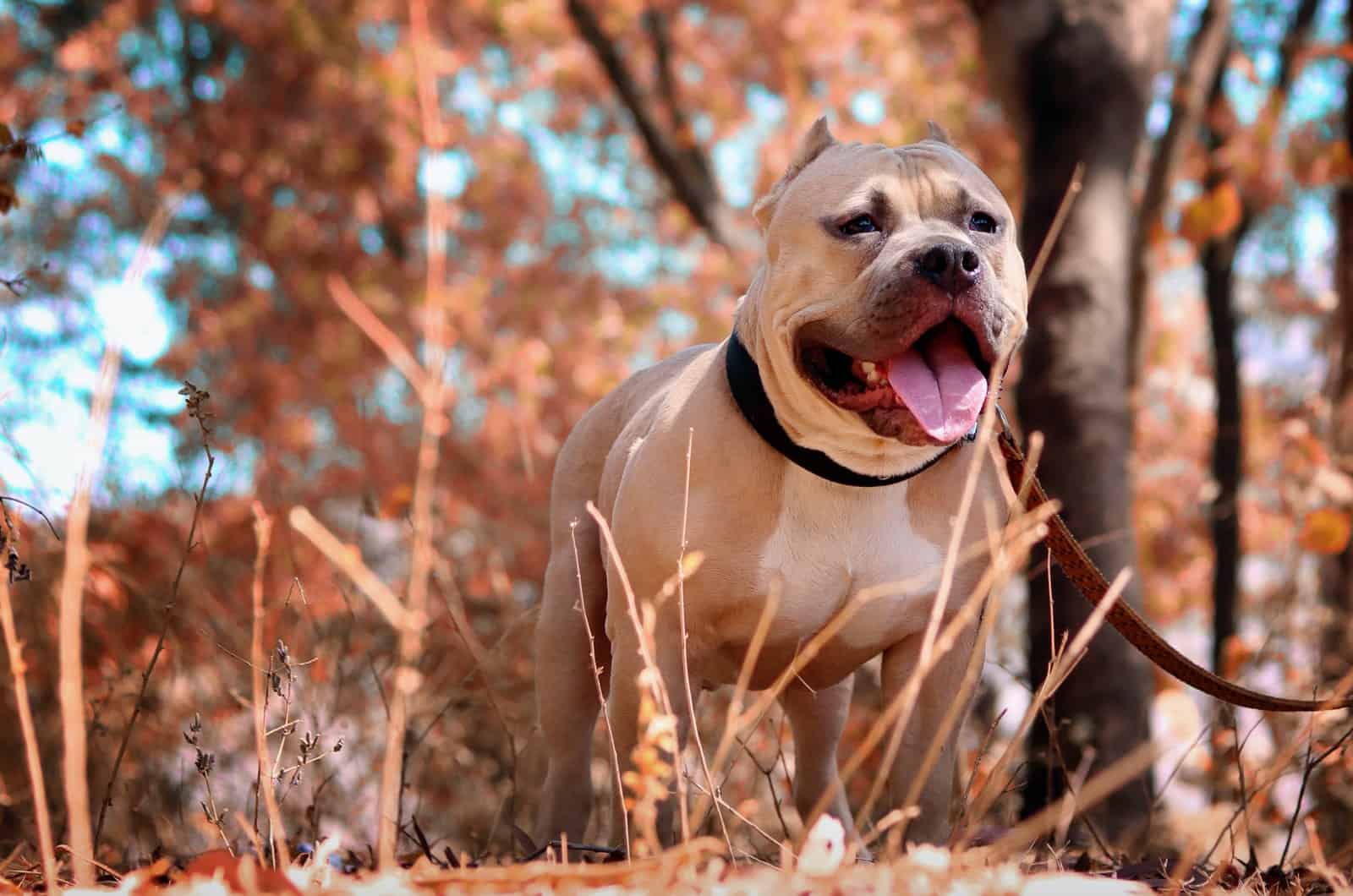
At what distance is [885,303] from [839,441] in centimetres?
33

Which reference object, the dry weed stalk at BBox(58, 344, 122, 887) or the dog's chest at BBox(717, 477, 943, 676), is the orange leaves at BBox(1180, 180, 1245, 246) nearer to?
the dog's chest at BBox(717, 477, 943, 676)

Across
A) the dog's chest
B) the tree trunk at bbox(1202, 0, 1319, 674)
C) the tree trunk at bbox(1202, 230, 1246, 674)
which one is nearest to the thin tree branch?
the tree trunk at bbox(1202, 0, 1319, 674)

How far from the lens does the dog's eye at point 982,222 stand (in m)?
2.76

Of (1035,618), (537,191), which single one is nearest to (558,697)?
(1035,618)

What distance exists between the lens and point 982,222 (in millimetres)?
2775

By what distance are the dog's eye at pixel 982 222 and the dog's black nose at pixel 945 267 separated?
29 centimetres

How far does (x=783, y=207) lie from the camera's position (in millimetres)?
2832

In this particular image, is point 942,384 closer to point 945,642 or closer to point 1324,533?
point 945,642

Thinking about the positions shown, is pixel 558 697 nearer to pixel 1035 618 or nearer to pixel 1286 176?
pixel 1035 618

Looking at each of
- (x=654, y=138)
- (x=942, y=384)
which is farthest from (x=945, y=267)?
(x=654, y=138)

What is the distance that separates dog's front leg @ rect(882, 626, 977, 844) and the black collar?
14.3 inches

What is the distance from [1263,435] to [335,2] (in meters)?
9.35

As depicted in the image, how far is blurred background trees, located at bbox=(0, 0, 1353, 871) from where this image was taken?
5.24 meters

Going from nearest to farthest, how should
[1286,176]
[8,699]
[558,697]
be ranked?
1. [558,697]
2. [8,699]
3. [1286,176]
